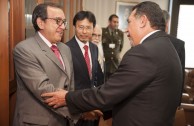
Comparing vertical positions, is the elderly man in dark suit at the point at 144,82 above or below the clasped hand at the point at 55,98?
above

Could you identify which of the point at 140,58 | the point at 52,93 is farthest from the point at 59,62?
the point at 140,58

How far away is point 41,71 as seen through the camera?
4.89ft

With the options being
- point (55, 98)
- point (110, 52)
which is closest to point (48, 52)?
point (55, 98)

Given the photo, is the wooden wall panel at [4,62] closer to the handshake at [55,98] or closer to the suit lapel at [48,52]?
the suit lapel at [48,52]

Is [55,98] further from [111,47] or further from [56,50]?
[111,47]

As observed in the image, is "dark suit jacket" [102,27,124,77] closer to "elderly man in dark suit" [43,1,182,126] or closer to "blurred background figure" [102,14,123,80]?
"blurred background figure" [102,14,123,80]

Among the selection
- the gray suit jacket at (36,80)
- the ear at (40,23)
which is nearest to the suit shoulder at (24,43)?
the gray suit jacket at (36,80)

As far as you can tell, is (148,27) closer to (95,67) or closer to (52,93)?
(52,93)

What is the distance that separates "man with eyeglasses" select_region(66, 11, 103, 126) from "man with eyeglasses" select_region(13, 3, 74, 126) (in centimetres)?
47

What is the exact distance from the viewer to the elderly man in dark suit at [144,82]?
1.24 meters

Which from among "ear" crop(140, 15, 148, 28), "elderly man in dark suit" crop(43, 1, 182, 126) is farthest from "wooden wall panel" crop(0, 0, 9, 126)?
"ear" crop(140, 15, 148, 28)

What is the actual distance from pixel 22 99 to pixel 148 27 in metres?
0.92

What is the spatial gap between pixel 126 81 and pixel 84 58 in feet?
3.43

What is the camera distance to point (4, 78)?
65.2 inches
